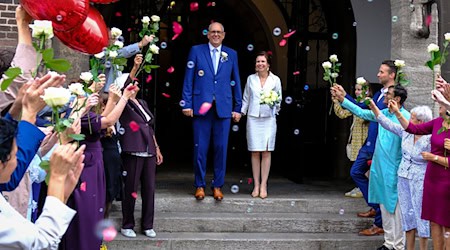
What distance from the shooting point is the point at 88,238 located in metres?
5.59

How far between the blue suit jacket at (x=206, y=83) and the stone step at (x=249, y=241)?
1.38m

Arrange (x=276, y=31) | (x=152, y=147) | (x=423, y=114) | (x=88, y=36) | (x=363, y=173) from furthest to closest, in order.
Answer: (x=276, y=31) → (x=363, y=173) → (x=152, y=147) → (x=423, y=114) → (x=88, y=36)

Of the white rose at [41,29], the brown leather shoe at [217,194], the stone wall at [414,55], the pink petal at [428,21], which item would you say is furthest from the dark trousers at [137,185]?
the white rose at [41,29]

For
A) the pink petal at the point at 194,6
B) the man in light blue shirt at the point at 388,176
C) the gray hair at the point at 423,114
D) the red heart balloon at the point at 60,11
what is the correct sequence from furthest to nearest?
the pink petal at the point at 194,6
the man in light blue shirt at the point at 388,176
the gray hair at the point at 423,114
the red heart balloon at the point at 60,11

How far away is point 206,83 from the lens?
8.17m

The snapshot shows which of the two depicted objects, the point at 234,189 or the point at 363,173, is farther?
the point at 234,189

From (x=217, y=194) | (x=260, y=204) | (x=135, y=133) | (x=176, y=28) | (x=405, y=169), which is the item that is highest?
(x=176, y=28)

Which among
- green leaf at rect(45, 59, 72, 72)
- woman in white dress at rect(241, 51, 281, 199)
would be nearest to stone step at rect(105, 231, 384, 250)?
woman in white dress at rect(241, 51, 281, 199)

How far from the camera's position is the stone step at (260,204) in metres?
8.24

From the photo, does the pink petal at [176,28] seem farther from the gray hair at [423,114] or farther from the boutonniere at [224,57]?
the gray hair at [423,114]

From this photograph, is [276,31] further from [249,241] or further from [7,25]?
[7,25]

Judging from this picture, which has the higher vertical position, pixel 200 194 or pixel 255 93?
pixel 255 93

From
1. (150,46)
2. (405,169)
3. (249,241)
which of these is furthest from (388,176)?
(150,46)

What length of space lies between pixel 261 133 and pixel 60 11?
4239 millimetres
